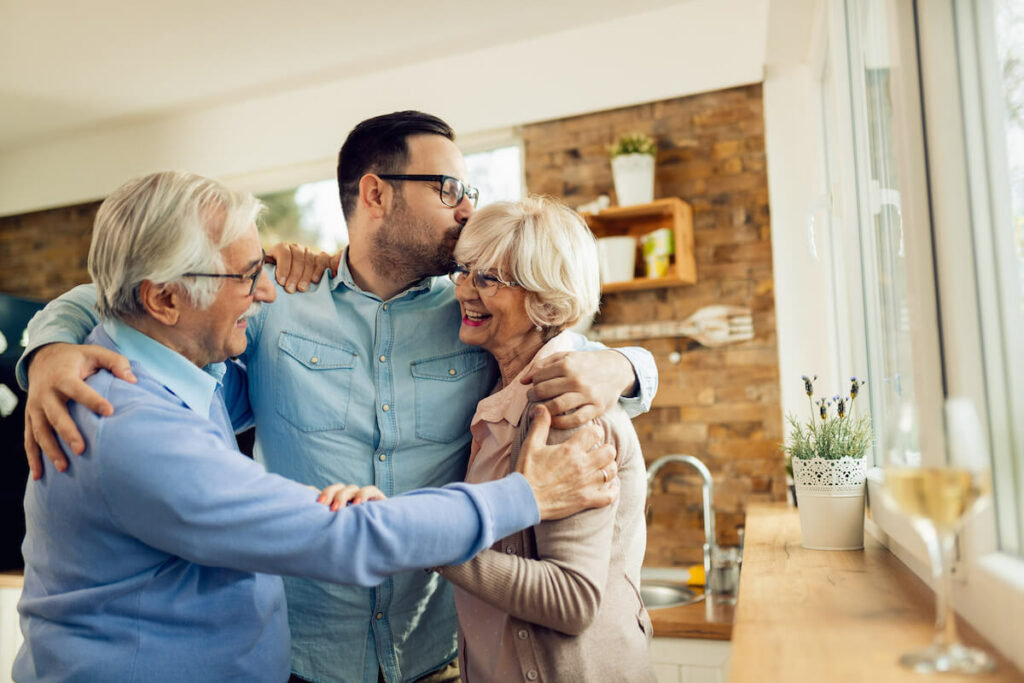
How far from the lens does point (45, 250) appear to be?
5.19 m

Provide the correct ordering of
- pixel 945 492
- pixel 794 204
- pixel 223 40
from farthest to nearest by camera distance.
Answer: pixel 223 40 → pixel 794 204 → pixel 945 492

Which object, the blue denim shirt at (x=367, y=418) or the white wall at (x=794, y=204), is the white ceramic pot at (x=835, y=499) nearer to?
the blue denim shirt at (x=367, y=418)

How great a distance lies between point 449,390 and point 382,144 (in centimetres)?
61

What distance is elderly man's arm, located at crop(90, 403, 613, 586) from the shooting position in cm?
109

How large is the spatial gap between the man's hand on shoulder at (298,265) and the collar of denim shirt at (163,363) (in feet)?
1.62

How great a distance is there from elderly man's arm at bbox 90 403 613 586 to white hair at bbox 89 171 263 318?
0.21 m

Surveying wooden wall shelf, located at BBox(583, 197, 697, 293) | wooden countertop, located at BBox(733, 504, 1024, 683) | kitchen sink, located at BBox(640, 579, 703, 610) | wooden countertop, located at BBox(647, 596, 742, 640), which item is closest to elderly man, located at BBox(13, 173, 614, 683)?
wooden countertop, located at BBox(733, 504, 1024, 683)

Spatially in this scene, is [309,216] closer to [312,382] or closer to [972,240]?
[312,382]

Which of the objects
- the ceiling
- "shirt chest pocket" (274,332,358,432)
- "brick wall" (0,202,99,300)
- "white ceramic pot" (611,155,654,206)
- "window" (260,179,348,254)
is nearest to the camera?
"shirt chest pocket" (274,332,358,432)

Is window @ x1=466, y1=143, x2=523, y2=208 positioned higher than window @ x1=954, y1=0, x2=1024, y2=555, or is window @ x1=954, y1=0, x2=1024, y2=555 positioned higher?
window @ x1=466, y1=143, x2=523, y2=208

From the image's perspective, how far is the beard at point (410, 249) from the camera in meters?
1.78

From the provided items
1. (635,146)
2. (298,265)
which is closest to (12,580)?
(298,265)

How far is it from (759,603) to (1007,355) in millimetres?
503

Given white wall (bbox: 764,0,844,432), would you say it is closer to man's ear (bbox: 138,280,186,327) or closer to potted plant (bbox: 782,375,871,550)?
potted plant (bbox: 782,375,871,550)
